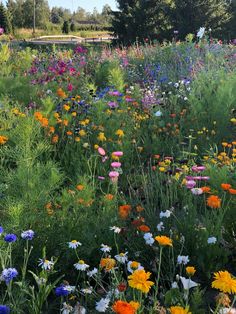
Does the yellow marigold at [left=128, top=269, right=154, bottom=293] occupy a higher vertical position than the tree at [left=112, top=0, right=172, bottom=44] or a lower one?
lower

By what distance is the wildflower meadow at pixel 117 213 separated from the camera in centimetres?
205

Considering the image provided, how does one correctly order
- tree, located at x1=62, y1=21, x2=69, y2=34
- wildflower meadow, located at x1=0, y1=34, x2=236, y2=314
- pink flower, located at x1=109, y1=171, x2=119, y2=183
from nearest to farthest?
wildflower meadow, located at x1=0, y1=34, x2=236, y2=314, pink flower, located at x1=109, y1=171, x2=119, y2=183, tree, located at x1=62, y1=21, x2=69, y2=34

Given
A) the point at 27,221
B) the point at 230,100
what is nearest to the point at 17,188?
the point at 27,221

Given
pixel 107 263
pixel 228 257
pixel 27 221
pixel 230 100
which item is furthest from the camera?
pixel 230 100

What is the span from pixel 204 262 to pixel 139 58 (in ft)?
26.7

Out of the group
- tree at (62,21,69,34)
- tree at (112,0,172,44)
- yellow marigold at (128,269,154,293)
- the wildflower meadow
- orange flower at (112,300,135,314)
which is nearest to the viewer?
orange flower at (112,300,135,314)

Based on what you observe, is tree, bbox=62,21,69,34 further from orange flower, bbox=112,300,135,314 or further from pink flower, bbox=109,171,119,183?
orange flower, bbox=112,300,135,314

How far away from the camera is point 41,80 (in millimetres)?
6152

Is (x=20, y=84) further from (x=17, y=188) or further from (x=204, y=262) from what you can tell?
(x=204, y=262)

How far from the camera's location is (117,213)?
2809 mm

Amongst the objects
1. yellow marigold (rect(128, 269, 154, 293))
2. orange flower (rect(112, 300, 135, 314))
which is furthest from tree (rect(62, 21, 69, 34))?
orange flower (rect(112, 300, 135, 314))

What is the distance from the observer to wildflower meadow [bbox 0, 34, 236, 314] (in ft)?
6.73

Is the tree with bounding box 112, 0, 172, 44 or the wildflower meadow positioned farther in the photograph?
the tree with bounding box 112, 0, 172, 44

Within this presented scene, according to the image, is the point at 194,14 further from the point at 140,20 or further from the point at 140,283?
the point at 140,283
